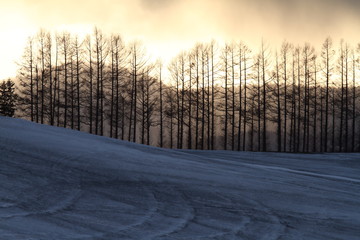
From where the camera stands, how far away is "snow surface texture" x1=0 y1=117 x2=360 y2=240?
1.71 meters

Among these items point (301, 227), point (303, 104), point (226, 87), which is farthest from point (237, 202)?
point (303, 104)

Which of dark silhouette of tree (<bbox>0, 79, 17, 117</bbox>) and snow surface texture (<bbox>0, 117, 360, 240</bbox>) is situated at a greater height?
dark silhouette of tree (<bbox>0, 79, 17, 117</bbox>)

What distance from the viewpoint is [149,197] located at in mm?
2221

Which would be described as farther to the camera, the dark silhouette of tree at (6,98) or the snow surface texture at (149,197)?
the dark silhouette of tree at (6,98)

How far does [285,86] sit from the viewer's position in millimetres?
27578

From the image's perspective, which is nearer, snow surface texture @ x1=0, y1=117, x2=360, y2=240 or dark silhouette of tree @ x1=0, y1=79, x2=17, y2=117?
snow surface texture @ x1=0, y1=117, x2=360, y2=240

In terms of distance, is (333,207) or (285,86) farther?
(285,86)

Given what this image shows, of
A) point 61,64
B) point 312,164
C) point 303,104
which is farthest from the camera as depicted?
point 303,104

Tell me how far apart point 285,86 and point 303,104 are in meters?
3.24

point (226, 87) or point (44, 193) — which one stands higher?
point (226, 87)

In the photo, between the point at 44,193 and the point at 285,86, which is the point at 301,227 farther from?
the point at 285,86

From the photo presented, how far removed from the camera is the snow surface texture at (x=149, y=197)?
171 centimetres

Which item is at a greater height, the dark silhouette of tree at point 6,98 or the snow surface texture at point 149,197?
the dark silhouette of tree at point 6,98

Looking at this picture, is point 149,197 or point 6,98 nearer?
point 149,197
